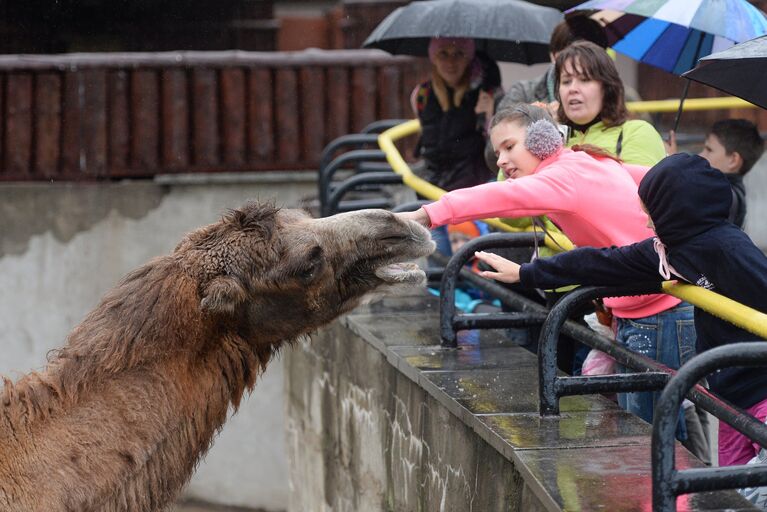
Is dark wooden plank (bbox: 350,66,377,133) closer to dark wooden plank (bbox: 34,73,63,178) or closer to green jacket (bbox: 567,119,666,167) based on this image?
dark wooden plank (bbox: 34,73,63,178)

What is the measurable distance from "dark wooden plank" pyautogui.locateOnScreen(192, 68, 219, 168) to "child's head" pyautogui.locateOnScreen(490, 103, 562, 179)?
8014mm

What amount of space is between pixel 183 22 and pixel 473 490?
1213cm

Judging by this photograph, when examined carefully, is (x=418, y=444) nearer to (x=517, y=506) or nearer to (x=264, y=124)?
(x=517, y=506)

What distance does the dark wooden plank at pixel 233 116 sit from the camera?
40.3ft

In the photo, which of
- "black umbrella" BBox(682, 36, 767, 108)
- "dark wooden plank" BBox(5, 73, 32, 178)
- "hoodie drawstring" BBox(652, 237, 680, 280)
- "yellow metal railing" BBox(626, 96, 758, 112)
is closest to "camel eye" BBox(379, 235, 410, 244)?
"hoodie drawstring" BBox(652, 237, 680, 280)

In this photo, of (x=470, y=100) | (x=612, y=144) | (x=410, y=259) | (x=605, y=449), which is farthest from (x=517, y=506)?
(x=470, y=100)

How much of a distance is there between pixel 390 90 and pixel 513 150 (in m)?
8.05

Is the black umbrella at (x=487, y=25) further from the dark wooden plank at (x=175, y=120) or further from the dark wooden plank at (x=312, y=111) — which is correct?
the dark wooden plank at (x=175, y=120)

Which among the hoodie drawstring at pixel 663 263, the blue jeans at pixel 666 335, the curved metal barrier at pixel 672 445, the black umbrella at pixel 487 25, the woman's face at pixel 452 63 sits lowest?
the blue jeans at pixel 666 335

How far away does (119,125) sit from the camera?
482 inches

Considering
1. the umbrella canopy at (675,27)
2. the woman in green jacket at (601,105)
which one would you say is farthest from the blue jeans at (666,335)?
the umbrella canopy at (675,27)

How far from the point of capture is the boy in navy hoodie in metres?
3.36

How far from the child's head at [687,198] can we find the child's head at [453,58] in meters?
3.65

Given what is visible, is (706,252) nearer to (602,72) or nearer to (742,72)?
(742,72)
